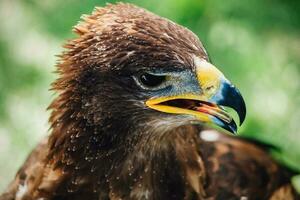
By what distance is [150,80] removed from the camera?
2932 millimetres

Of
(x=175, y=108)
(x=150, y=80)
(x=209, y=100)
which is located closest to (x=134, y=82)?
(x=150, y=80)

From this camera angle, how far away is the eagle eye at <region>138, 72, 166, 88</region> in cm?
292

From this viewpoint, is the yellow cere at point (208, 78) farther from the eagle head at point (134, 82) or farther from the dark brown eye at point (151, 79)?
the dark brown eye at point (151, 79)

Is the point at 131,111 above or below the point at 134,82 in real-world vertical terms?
below

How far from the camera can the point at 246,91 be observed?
18.1 feet

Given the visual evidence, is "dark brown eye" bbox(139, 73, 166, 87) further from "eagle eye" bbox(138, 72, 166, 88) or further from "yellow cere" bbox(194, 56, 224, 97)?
"yellow cere" bbox(194, 56, 224, 97)

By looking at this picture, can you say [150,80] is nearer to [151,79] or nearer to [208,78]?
[151,79]

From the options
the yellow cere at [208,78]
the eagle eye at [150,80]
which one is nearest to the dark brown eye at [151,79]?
the eagle eye at [150,80]

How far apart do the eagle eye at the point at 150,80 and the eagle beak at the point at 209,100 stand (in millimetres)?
64

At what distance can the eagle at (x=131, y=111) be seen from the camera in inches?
115

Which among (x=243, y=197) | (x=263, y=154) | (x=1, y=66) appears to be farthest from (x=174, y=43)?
(x=1, y=66)

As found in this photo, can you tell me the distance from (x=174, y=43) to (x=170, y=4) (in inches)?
109

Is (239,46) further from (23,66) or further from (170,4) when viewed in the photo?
(23,66)

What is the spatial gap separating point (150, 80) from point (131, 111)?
0.17 meters
